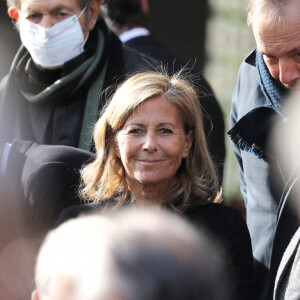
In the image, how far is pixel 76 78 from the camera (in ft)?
10.8

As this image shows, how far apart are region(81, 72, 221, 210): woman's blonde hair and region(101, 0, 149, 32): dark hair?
4.37 ft

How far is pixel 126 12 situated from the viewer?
13.1ft

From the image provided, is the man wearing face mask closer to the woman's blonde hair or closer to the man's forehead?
the man's forehead

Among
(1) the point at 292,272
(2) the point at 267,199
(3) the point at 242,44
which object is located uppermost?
(1) the point at 292,272

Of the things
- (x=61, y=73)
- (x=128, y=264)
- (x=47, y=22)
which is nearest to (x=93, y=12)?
(x=47, y=22)

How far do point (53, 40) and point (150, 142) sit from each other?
1.09 m

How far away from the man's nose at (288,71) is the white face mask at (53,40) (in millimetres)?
1315

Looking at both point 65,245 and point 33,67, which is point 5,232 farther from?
point 33,67

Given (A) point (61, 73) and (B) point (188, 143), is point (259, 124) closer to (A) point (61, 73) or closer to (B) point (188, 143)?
(B) point (188, 143)

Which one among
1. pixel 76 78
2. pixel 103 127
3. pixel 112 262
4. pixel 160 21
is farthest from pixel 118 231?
pixel 160 21

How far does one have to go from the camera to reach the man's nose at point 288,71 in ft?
7.83

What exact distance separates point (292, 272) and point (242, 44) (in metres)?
4.60

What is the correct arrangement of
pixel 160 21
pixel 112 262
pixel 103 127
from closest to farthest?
pixel 112 262 → pixel 103 127 → pixel 160 21

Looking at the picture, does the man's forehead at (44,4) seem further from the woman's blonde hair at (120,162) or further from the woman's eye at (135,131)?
the woman's eye at (135,131)
